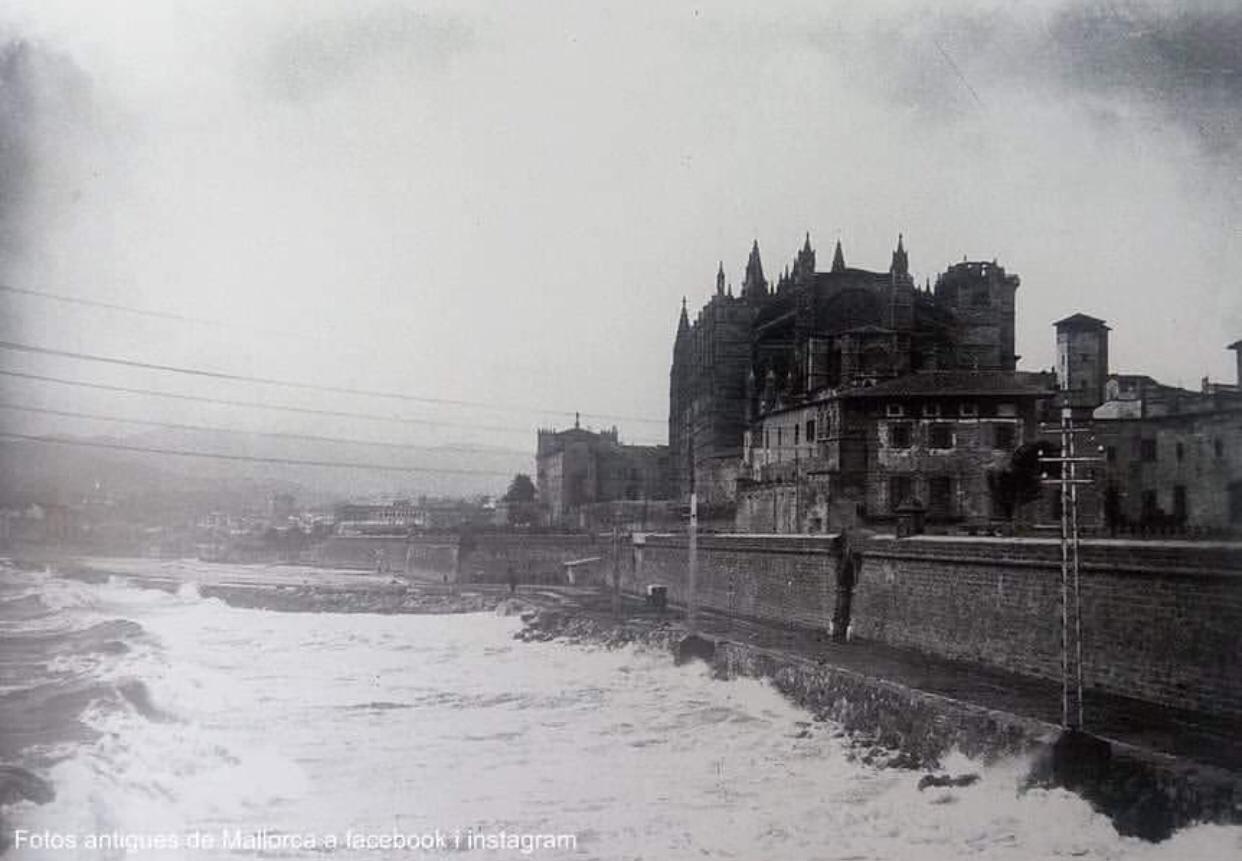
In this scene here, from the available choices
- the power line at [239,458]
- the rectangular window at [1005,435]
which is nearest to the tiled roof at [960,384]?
the rectangular window at [1005,435]

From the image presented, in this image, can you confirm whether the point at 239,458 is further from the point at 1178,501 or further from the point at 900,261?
the point at 1178,501

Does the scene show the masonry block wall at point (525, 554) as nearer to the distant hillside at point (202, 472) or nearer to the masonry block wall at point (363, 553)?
the masonry block wall at point (363, 553)

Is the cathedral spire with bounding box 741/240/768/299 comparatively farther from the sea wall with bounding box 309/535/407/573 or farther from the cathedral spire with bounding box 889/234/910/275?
the sea wall with bounding box 309/535/407/573

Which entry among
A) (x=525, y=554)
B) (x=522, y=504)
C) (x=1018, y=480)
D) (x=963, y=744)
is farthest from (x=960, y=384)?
(x=525, y=554)

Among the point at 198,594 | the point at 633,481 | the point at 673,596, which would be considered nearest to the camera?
the point at 198,594

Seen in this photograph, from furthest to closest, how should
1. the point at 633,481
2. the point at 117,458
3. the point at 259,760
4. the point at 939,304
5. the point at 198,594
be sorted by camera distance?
1. the point at 633,481
2. the point at 939,304
3. the point at 198,594
4. the point at 117,458
5. the point at 259,760

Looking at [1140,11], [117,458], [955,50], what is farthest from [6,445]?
[1140,11]

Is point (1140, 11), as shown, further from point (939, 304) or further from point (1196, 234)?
point (939, 304)
